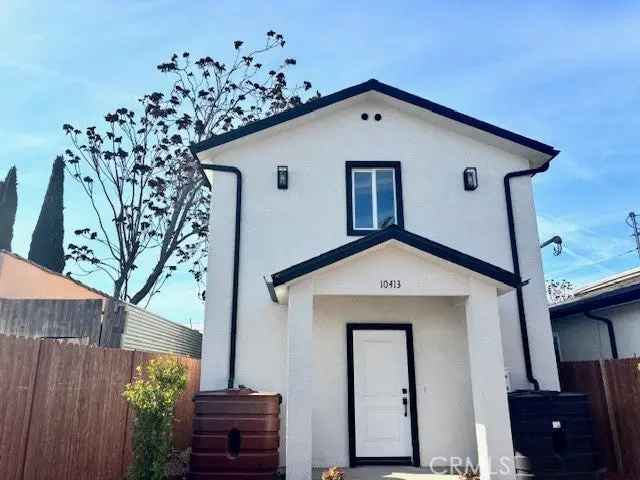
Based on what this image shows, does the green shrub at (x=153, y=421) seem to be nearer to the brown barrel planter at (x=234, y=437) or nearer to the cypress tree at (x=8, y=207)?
the brown barrel planter at (x=234, y=437)

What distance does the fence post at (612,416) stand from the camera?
7.54 meters

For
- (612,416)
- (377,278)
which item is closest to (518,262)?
(612,416)

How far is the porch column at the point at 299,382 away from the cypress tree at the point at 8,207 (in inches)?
735

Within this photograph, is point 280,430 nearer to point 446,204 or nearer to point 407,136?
point 446,204

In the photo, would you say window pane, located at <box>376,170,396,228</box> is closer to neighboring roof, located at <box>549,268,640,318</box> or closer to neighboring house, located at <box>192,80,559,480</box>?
neighboring house, located at <box>192,80,559,480</box>

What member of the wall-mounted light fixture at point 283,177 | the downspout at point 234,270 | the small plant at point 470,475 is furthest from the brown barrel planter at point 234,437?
the wall-mounted light fixture at point 283,177

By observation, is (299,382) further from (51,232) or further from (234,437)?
(51,232)

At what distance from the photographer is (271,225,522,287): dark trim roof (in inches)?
282

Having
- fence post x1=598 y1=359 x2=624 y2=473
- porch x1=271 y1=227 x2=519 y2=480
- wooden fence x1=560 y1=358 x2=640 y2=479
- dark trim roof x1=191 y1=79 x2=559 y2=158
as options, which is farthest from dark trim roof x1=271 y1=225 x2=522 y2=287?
dark trim roof x1=191 y1=79 x2=559 y2=158

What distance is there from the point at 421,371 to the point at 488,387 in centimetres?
167

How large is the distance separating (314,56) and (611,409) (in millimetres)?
9832

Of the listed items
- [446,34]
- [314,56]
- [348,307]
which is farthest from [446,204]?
[314,56]

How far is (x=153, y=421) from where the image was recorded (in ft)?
20.0

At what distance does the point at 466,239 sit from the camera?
30.3 ft
